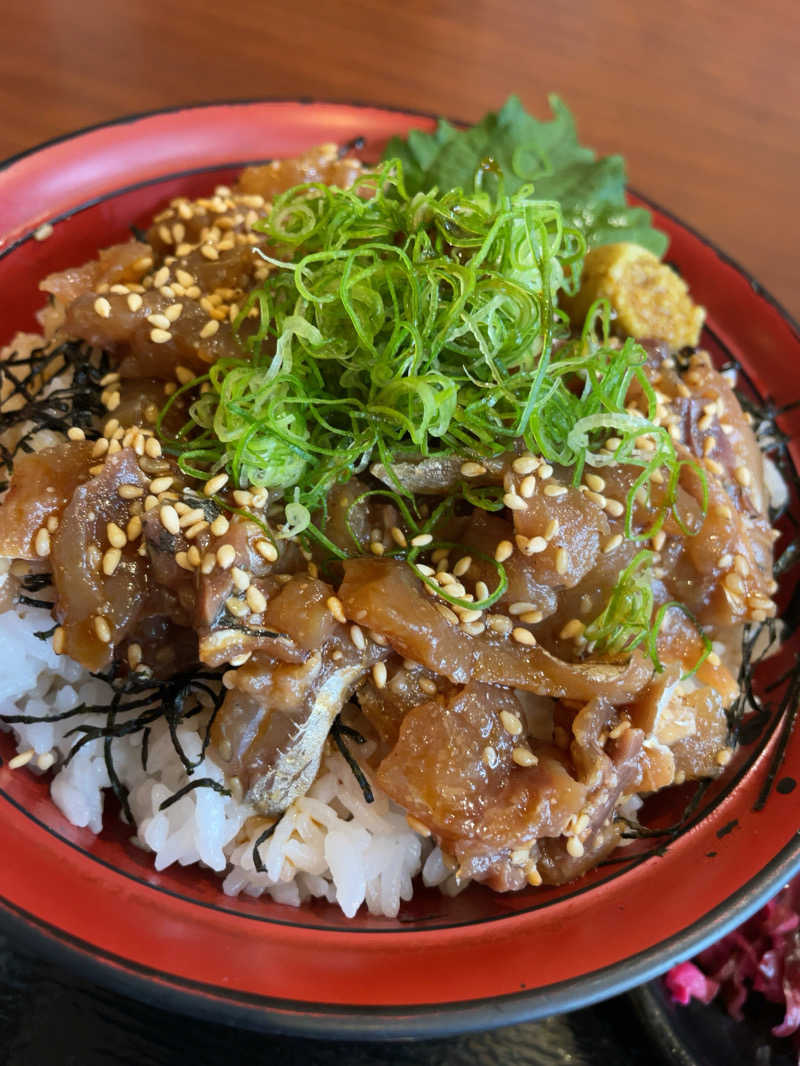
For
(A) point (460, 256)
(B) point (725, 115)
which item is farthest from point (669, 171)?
(A) point (460, 256)

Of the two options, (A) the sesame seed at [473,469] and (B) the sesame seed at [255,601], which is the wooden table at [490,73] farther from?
(B) the sesame seed at [255,601]

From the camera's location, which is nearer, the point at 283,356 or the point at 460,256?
the point at 283,356

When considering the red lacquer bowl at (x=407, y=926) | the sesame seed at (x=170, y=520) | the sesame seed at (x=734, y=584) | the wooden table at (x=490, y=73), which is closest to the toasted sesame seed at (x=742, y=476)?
the sesame seed at (x=734, y=584)

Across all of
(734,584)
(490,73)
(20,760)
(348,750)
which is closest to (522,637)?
(348,750)

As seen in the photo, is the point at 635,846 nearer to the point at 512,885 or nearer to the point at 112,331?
the point at 512,885

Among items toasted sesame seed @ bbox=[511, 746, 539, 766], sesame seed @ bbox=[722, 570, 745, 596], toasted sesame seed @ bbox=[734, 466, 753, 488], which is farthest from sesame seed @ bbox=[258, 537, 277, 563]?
toasted sesame seed @ bbox=[734, 466, 753, 488]

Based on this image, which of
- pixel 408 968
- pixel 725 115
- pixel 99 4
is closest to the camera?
pixel 408 968
